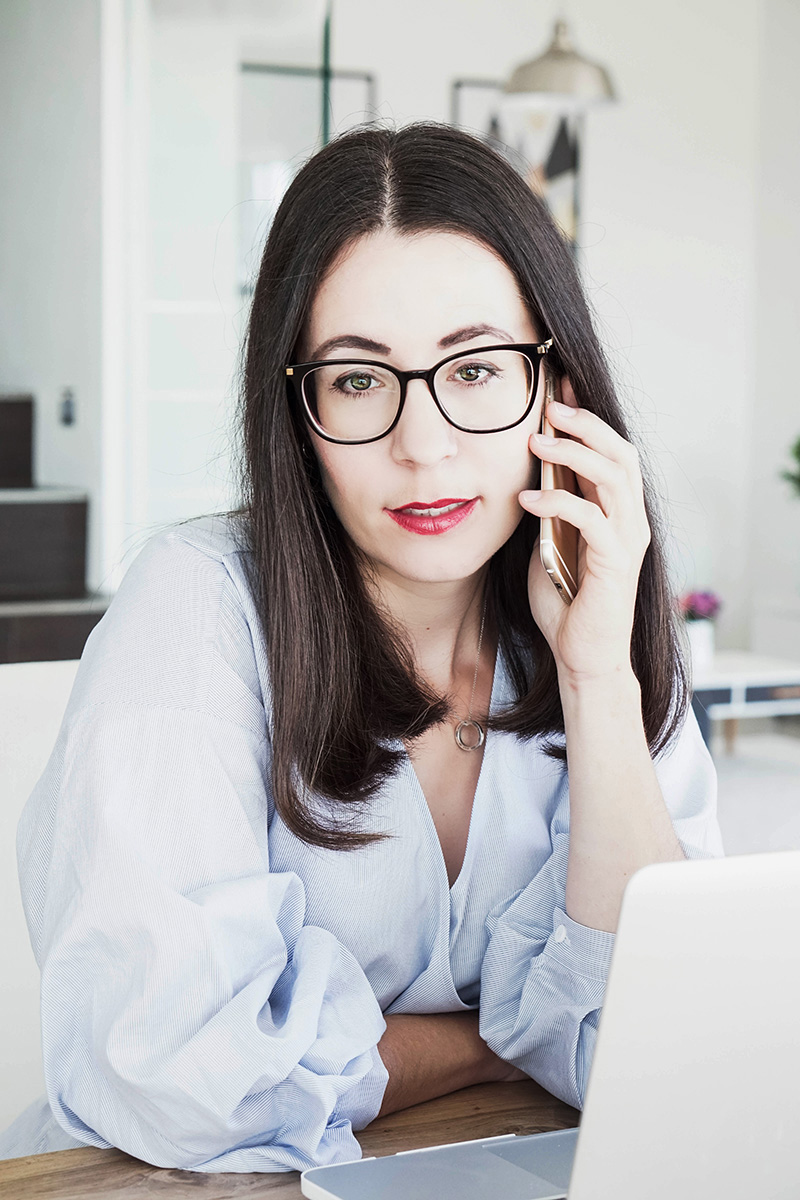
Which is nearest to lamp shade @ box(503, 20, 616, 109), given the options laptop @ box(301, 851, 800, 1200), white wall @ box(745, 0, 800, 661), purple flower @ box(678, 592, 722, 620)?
purple flower @ box(678, 592, 722, 620)

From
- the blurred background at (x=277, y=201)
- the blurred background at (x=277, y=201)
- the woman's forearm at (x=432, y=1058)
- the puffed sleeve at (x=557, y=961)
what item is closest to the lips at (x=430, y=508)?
the puffed sleeve at (x=557, y=961)

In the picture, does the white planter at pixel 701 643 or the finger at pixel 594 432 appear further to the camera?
the white planter at pixel 701 643

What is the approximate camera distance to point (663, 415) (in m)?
6.48

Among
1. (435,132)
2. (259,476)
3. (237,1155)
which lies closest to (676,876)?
(237,1155)

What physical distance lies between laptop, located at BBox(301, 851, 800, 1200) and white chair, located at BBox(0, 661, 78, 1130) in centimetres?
79

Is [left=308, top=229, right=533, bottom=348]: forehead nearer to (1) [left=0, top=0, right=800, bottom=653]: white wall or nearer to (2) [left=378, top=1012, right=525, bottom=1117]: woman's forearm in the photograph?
(2) [left=378, top=1012, right=525, bottom=1117]: woman's forearm

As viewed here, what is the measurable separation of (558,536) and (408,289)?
10.4 inches

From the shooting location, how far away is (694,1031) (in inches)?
24.4

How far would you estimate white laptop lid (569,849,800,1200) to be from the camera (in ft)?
2.00

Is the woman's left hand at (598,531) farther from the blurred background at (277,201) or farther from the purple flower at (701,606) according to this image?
the purple flower at (701,606)

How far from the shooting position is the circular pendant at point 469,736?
1.25 m

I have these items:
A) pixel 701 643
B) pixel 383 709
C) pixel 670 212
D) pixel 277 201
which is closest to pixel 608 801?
pixel 383 709

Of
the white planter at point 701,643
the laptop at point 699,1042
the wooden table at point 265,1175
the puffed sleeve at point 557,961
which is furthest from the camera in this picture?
the white planter at point 701,643

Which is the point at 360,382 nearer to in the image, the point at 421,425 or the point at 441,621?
the point at 421,425
